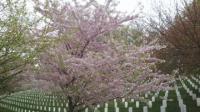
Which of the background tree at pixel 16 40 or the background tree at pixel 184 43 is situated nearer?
the background tree at pixel 16 40

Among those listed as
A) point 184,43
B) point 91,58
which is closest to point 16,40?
point 91,58

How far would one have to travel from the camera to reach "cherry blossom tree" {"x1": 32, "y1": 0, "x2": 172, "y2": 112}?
909 cm

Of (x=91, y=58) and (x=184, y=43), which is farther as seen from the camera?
(x=184, y=43)

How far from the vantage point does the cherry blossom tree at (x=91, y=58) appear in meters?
9.09

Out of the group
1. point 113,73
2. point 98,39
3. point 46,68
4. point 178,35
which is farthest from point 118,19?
point 178,35

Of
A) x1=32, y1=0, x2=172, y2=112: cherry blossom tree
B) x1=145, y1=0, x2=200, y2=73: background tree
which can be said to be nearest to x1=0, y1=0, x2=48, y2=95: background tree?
x1=32, y1=0, x2=172, y2=112: cherry blossom tree

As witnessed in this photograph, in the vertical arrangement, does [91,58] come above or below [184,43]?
below

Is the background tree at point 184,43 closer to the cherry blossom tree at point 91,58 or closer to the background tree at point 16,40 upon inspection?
the cherry blossom tree at point 91,58

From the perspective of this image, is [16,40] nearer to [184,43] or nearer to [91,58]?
[91,58]

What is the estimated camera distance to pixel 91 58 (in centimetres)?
884

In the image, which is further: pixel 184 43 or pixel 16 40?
pixel 184 43

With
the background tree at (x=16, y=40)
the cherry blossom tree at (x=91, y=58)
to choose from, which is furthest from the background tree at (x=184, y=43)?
the background tree at (x=16, y=40)

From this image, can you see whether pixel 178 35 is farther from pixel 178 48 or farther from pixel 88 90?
pixel 88 90

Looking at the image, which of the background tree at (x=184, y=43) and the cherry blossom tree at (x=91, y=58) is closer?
the cherry blossom tree at (x=91, y=58)
